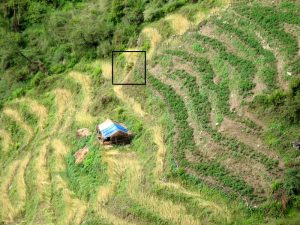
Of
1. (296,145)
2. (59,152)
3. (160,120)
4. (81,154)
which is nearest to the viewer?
(296,145)

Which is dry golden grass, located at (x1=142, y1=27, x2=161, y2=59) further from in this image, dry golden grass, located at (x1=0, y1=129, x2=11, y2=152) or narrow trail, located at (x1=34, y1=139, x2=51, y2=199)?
dry golden grass, located at (x1=0, y1=129, x2=11, y2=152)

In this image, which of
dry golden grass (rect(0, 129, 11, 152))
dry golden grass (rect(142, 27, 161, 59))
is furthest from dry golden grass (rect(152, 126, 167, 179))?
dry golden grass (rect(0, 129, 11, 152))

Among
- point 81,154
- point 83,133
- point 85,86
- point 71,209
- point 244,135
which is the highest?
point 244,135

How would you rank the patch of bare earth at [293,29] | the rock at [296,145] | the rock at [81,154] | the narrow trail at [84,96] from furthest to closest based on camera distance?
1. the narrow trail at [84,96]
2. the rock at [81,154]
3. the patch of bare earth at [293,29]
4. the rock at [296,145]

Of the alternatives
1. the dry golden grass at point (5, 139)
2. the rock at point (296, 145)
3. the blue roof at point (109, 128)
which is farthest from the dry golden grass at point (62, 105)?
the rock at point (296, 145)

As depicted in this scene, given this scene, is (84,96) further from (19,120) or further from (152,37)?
(152,37)

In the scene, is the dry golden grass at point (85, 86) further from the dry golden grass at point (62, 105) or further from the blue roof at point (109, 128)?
the blue roof at point (109, 128)

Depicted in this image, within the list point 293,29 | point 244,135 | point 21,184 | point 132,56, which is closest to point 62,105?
point 132,56

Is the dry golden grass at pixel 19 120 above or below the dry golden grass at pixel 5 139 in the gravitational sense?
above
